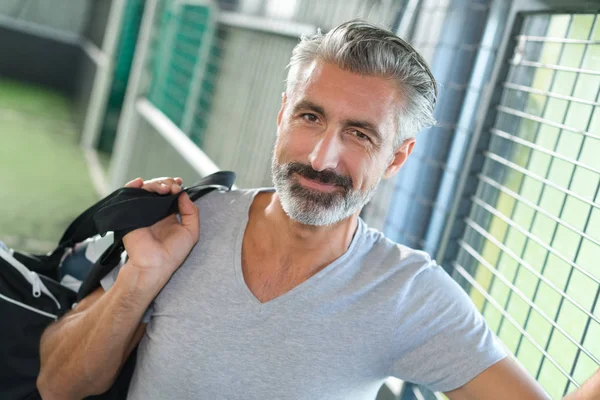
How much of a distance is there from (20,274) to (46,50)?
10.3m

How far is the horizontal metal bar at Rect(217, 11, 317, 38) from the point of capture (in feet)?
10.4

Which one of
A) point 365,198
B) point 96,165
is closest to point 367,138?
point 365,198

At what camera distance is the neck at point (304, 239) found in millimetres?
1716

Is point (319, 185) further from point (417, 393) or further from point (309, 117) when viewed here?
point (417, 393)

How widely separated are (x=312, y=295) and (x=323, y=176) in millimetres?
272

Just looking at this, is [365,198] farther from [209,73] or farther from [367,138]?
[209,73]

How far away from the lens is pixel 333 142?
63.2 inches

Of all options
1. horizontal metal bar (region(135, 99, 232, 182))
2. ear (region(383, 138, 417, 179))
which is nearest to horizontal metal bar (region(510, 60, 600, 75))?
ear (region(383, 138, 417, 179))

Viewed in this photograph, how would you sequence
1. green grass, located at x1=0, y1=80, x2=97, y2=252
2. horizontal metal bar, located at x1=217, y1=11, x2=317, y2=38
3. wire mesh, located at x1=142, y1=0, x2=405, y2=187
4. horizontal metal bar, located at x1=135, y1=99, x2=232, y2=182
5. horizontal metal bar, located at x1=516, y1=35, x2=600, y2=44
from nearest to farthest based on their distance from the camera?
1. horizontal metal bar, located at x1=516, y1=35, x2=600, y2=44
2. horizontal metal bar, located at x1=217, y1=11, x2=317, y2=38
3. wire mesh, located at x1=142, y1=0, x2=405, y2=187
4. horizontal metal bar, located at x1=135, y1=99, x2=232, y2=182
5. green grass, located at x1=0, y1=80, x2=97, y2=252

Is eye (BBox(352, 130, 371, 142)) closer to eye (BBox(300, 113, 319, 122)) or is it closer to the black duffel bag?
eye (BBox(300, 113, 319, 122))

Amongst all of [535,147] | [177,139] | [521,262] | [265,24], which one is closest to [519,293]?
[521,262]

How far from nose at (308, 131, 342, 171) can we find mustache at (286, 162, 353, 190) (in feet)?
0.05

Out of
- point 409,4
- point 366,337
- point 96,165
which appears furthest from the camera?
point 96,165

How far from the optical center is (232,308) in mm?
1632
